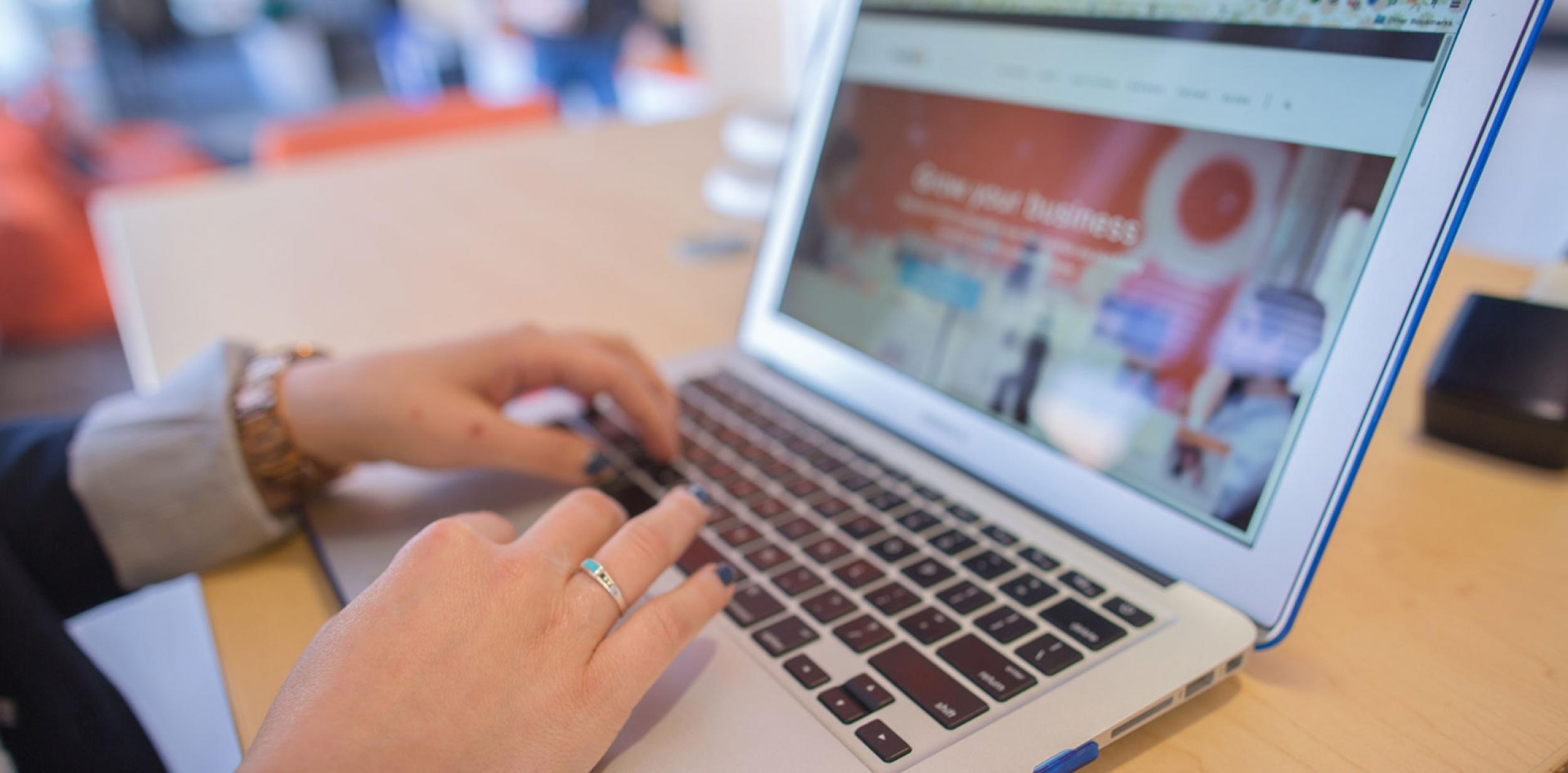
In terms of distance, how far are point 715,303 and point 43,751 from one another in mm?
594

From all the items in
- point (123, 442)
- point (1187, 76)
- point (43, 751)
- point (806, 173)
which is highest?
point (1187, 76)

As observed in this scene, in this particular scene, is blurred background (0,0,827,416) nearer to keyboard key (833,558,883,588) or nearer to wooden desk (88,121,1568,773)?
wooden desk (88,121,1568,773)

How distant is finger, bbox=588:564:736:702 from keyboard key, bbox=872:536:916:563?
0.29 ft

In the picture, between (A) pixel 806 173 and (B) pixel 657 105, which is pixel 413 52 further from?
(A) pixel 806 173

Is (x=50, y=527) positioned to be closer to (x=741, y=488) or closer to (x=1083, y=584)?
(x=741, y=488)

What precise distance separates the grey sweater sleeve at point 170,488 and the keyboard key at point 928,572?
1.24 feet

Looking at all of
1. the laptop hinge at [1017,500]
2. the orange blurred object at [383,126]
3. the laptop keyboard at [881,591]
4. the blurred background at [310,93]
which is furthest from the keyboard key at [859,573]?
the orange blurred object at [383,126]

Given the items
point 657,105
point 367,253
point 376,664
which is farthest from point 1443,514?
point 657,105

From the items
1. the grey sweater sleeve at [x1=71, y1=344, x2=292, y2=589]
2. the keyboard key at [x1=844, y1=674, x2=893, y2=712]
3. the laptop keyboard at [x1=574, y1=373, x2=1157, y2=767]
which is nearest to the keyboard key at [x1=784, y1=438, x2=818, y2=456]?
the laptop keyboard at [x1=574, y1=373, x2=1157, y2=767]

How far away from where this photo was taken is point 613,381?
1.87 feet

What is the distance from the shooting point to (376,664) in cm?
34

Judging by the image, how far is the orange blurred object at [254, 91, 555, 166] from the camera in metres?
1.57

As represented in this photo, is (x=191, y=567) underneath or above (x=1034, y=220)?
underneath

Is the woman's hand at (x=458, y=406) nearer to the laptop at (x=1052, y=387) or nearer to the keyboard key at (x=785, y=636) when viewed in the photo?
the laptop at (x=1052, y=387)
